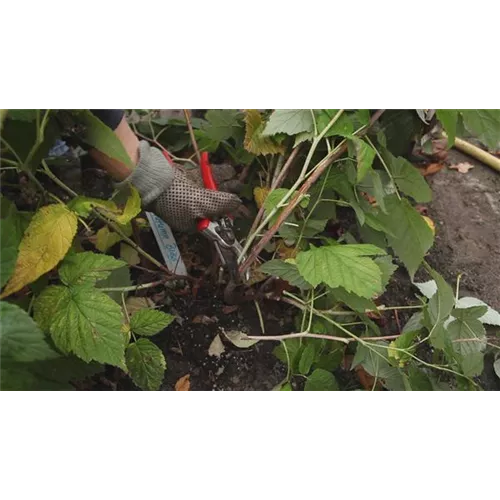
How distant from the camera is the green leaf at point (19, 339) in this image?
62cm

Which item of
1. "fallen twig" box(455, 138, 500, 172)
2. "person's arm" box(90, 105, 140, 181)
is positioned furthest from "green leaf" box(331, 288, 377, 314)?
"fallen twig" box(455, 138, 500, 172)

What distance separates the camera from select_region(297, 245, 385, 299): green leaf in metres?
0.82

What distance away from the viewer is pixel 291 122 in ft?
3.13

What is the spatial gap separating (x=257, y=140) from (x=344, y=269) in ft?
1.27

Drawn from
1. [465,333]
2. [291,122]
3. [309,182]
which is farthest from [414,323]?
[291,122]

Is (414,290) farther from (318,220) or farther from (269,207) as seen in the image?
(269,207)

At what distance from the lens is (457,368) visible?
3.09 feet

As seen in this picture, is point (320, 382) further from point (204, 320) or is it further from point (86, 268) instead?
point (86, 268)

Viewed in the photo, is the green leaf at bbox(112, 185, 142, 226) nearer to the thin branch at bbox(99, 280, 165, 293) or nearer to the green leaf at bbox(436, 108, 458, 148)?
the thin branch at bbox(99, 280, 165, 293)

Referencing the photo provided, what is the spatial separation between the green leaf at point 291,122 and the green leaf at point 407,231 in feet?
0.79

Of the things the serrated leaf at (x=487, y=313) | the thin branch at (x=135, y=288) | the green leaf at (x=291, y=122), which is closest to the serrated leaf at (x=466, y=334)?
the serrated leaf at (x=487, y=313)

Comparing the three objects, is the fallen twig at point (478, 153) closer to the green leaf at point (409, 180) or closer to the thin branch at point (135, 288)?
the green leaf at point (409, 180)

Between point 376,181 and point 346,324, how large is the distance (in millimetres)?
295
